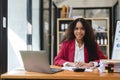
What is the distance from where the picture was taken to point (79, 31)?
299 cm

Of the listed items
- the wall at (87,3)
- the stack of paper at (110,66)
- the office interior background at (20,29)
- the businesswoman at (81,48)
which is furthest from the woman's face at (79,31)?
the wall at (87,3)

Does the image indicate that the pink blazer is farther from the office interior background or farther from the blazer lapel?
the office interior background

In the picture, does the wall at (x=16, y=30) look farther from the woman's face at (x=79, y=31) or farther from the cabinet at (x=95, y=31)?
the cabinet at (x=95, y=31)

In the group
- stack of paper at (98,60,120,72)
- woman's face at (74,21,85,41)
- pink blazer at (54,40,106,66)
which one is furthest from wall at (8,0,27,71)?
stack of paper at (98,60,120,72)

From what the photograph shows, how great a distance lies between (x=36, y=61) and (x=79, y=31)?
990 millimetres

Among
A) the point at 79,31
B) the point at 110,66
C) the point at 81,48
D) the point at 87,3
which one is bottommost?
the point at 110,66

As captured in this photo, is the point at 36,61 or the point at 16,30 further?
the point at 16,30

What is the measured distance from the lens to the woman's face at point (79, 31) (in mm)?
2992

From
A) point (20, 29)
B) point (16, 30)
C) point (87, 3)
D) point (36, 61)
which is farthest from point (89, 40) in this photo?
point (87, 3)

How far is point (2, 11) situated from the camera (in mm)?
2711

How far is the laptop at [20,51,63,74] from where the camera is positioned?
210cm

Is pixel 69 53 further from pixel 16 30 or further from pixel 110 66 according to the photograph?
pixel 16 30

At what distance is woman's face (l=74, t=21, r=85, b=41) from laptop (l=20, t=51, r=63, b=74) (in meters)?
0.94

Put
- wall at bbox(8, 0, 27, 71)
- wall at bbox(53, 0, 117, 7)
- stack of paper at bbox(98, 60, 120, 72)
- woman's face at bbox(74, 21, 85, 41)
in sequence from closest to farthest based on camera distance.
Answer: stack of paper at bbox(98, 60, 120, 72) → woman's face at bbox(74, 21, 85, 41) → wall at bbox(8, 0, 27, 71) → wall at bbox(53, 0, 117, 7)
